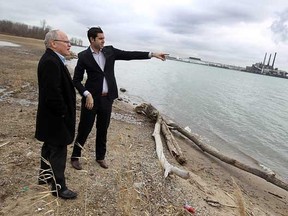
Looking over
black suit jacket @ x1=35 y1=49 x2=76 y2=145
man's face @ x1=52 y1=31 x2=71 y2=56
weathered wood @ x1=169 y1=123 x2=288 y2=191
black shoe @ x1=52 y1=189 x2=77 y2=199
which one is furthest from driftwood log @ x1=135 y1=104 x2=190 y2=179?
man's face @ x1=52 y1=31 x2=71 y2=56

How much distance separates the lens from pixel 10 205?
158 inches

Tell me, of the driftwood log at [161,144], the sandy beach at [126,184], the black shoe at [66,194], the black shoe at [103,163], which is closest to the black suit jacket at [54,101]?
the sandy beach at [126,184]

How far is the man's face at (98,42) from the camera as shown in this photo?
15.8 ft

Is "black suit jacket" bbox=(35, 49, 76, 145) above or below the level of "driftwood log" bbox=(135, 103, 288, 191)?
above

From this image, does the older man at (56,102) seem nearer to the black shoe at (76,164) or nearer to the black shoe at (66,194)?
the black shoe at (66,194)

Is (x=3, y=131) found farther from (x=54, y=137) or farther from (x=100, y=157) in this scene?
(x=54, y=137)

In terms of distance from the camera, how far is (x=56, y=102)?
3773 mm

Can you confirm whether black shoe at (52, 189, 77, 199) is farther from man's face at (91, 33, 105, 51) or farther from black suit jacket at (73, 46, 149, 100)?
man's face at (91, 33, 105, 51)

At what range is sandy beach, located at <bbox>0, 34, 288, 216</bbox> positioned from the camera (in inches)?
155

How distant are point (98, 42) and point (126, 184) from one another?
235 centimetres

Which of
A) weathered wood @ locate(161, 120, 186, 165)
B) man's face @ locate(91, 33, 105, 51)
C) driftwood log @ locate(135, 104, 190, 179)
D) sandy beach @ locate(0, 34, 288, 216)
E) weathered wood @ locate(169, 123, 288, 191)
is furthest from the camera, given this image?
weathered wood @ locate(161, 120, 186, 165)

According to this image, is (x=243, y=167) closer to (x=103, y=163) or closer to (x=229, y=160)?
(x=229, y=160)

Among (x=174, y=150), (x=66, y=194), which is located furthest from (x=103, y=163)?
(x=174, y=150)

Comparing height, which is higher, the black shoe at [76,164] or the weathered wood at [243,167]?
the black shoe at [76,164]
